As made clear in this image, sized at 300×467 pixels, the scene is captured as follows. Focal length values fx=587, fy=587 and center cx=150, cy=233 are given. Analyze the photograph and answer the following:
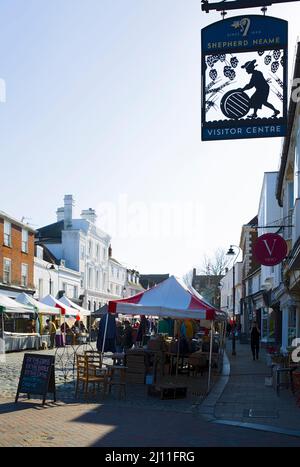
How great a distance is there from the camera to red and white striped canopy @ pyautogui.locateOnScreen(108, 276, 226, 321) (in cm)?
1390

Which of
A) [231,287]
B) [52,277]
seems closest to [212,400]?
[52,277]

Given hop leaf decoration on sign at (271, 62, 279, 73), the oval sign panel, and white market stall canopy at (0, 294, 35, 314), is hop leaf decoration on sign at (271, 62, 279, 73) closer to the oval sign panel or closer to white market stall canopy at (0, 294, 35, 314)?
the oval sign panel

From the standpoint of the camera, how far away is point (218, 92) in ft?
27.7

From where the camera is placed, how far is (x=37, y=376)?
11508 mm

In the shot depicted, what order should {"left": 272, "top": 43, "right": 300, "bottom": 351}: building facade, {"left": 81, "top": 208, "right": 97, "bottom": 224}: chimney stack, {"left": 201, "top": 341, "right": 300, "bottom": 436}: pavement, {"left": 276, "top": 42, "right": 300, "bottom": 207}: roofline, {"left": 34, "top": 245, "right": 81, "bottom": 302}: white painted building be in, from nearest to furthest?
{"left": 201, "top": 341, "right": 300, "bottom": 436}: pavement, {"left": 276, "top": 42, "right": 300, "bottom": 207}: roofline, {"left": 272, "top": 43, "right": 300, "bottom": 351}: building facade, {"left": 34, "top": 245, "right": 81, "bottom": 302}: white painted building, {"left": 81, "top": 208, "right": 97, "bottom": 224}: chimney stack

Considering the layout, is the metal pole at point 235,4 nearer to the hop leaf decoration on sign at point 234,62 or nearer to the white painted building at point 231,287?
the hop leaf decoration on sign at point 234,62

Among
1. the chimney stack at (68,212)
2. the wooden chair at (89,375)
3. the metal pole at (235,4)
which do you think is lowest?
the wooden chair at (89,375)

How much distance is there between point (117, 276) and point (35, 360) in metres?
63.2

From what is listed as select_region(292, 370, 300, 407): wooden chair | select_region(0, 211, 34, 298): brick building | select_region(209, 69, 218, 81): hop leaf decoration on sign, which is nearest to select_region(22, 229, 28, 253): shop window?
select_region(0, 211, 34, 298): brick building

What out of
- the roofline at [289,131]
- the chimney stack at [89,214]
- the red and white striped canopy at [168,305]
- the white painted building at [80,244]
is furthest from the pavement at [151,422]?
the chimney stack at [89,214]

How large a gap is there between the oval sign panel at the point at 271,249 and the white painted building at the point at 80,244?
42.4 metres

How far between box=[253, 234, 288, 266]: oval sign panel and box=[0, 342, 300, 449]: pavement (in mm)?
Answer: 3511

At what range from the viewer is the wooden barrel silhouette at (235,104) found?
8172mm

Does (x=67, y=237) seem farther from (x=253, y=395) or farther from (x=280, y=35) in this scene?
(x=280, y=35)
